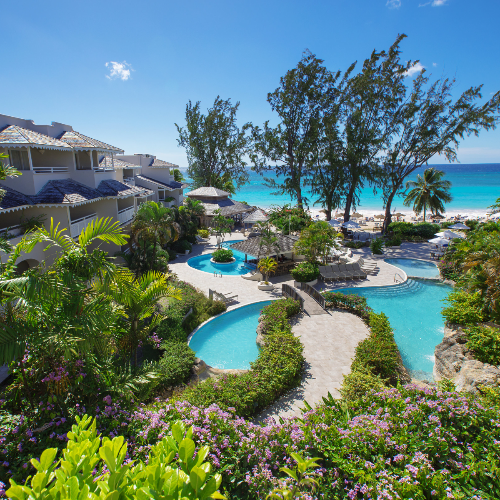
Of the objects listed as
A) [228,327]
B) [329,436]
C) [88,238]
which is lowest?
[228,327]

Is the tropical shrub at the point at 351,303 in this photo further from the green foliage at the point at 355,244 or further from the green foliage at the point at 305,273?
the green foliage at the point at 355,244

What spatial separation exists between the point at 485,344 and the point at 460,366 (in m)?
1.14

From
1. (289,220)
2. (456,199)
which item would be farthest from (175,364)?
(456,199)

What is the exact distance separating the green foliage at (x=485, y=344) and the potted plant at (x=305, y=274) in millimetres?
10698

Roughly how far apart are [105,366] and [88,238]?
10.4 ft

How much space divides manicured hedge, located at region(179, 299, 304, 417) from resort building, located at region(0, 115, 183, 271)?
21.4 feet

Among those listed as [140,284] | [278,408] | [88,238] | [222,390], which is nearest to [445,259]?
[278,408]

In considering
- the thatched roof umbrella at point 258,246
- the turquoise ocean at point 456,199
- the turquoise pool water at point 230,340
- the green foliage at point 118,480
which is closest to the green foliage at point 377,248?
the thatched roof umbrella at point 258,246

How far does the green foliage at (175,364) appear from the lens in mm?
10141

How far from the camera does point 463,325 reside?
12898 mm

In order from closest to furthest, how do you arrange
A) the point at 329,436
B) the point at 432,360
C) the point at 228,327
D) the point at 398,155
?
the point at 329,436, the point at 432,360, the point at 228,327, the point at 398,155

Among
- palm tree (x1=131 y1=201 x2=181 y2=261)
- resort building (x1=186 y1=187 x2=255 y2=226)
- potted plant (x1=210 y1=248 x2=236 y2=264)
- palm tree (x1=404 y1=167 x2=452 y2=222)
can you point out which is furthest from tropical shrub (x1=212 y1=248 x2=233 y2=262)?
palm tree (x1=404 y1=167 x2=452 y2=222)

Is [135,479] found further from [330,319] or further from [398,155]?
[398,155]

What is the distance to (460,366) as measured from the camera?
10680 millimetres
